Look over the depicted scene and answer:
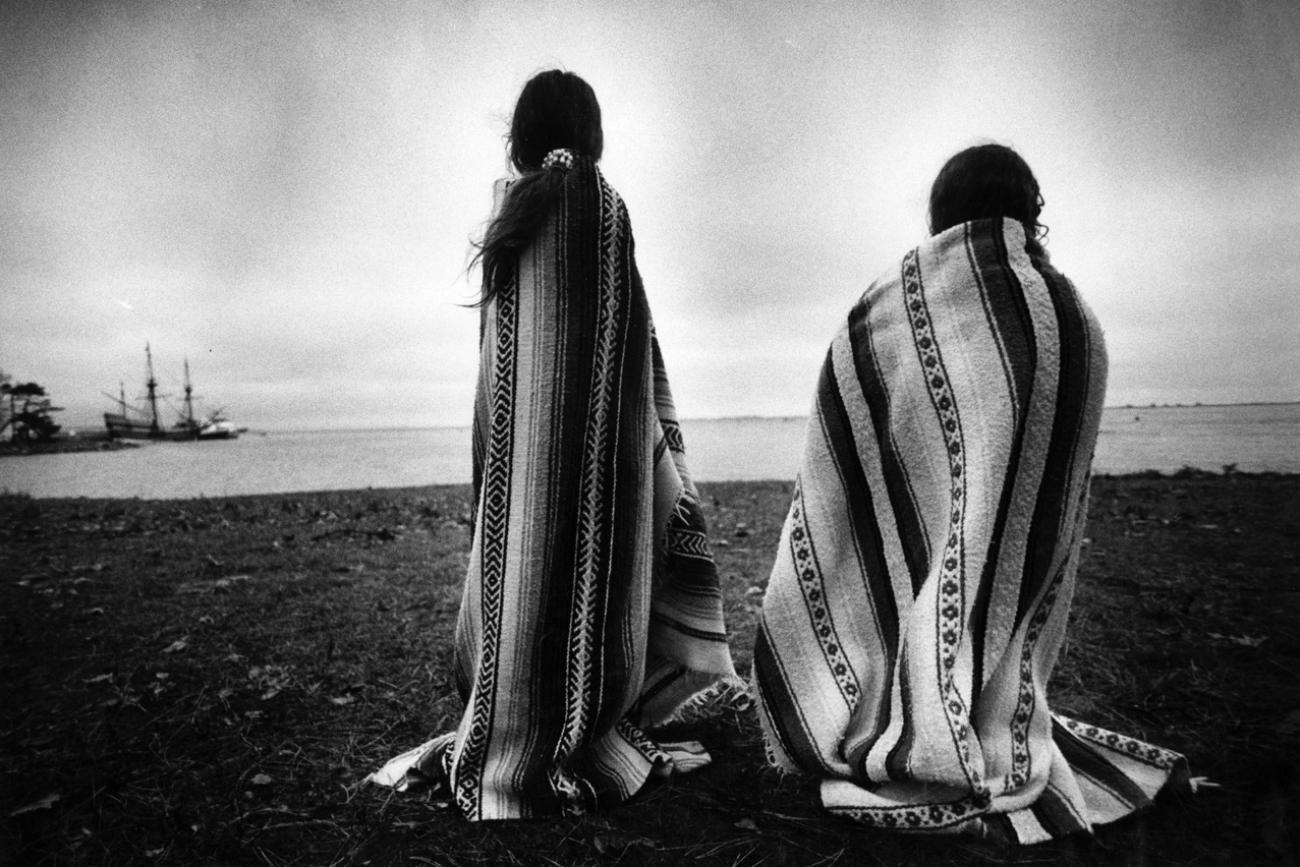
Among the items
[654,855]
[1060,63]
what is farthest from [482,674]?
[1060,63]

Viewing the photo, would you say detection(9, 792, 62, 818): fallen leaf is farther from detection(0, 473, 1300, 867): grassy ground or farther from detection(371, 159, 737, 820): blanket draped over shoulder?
detection(371, 159, 737, 820): blanket draped over shoulder

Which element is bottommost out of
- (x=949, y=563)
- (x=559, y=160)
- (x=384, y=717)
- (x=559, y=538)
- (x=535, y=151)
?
(x=384, y=717)

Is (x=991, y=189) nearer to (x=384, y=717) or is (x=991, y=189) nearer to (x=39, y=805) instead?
(x=384, y=717)

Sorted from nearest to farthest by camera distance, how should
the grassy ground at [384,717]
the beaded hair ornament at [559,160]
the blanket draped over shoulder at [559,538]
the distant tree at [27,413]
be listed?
the grassy ground at [384,717]
the blanket draped over shoulder at [559,538]
the beaded hair ornament at [559,160]
the distant tree at [27,413]

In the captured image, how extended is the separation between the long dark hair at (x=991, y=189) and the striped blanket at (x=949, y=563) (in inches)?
6.5

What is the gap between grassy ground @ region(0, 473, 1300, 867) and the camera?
67.4 inches

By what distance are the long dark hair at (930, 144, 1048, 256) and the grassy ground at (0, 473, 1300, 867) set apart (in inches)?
80.0

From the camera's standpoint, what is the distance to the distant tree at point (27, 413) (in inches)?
643

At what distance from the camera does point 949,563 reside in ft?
5.97

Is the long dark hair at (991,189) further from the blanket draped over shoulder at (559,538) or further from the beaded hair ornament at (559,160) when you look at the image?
the beaded hair ornament at (559,160)

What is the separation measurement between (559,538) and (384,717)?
1466 mm

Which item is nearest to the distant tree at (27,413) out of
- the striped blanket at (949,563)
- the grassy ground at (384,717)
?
the grassy ground at (384,717)

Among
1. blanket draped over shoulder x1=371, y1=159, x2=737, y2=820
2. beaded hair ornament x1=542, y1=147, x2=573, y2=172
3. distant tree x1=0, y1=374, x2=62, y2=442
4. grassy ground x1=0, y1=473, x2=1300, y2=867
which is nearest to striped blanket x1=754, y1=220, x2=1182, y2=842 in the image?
grassy ground x1=0, y1=473, x2=1300, y2=867

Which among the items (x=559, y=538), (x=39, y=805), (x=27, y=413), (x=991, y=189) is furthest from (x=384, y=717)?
(x=27, y=413)
